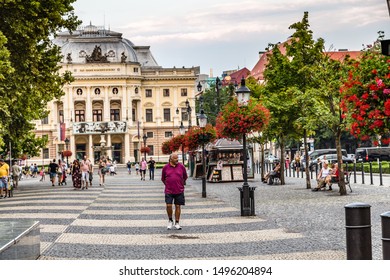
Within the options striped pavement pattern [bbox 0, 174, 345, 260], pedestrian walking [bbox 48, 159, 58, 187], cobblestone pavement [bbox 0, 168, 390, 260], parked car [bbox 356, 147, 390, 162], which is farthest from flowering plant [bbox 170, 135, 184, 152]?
striped pavement pattern [bbox 0, 174, 345, 260]

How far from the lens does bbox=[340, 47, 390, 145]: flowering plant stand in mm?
14523

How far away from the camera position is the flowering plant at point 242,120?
104 feet

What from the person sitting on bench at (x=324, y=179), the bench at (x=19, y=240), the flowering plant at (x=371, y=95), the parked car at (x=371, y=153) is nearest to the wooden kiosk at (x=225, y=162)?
the person sitting on bench at (x=324, y=179)

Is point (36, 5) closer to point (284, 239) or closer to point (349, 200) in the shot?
point (349, 200)

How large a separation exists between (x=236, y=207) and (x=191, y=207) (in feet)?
4.69

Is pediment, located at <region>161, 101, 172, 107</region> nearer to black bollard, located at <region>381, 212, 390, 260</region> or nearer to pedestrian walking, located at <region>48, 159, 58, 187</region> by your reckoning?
pedestrian walking, located at <region>48, 159, 58, 187</region>

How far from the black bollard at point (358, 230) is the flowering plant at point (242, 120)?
68.1 ft

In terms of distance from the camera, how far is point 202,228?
18328 millimetres

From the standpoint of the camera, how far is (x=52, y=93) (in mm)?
31984

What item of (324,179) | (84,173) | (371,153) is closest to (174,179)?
(324,179)

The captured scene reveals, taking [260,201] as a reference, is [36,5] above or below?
above

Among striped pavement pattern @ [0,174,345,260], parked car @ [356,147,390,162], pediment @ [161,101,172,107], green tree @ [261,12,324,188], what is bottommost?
striped pavement pattern @ [0,174,345,260]

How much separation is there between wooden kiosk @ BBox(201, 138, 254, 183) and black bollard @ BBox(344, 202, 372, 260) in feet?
112

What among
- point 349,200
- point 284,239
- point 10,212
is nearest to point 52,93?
point 10,212
